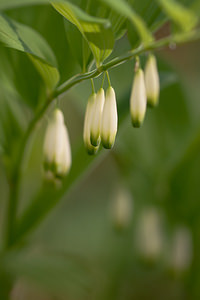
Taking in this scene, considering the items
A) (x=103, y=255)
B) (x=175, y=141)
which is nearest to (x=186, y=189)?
(x=175, y=141)

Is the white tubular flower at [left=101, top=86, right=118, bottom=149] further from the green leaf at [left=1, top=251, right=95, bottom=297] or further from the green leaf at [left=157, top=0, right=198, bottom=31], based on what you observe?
the green leaf at [left=1, top=251, right=95, bottom=297]

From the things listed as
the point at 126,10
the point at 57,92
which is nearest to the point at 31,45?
the point at 57,92

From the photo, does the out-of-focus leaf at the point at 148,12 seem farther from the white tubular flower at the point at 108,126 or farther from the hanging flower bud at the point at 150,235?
the hanging flower bud at the point at 150,235

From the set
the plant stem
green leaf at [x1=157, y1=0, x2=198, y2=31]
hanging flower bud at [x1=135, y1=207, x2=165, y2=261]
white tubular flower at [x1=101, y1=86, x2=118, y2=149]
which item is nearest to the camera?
green leaf at [x1=157, y1=0, x2=198, y2=31]

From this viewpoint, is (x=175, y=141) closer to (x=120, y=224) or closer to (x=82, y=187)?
(x=120, y=224)

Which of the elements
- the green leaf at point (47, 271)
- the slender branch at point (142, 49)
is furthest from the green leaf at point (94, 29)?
the green leaf at point (47, 271)

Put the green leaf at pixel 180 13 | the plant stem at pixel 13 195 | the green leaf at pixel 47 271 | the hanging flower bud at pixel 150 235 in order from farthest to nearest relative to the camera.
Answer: the hanging flower bud at pixel 150 235
the green leaf at pixel 47 271
the plant stem at pixel 13 195
the green leaf at pixel 180 13

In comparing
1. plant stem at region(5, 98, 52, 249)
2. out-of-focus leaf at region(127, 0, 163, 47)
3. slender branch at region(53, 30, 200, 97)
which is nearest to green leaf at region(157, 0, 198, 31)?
slender branch at region(53, 30, 200, 97)
